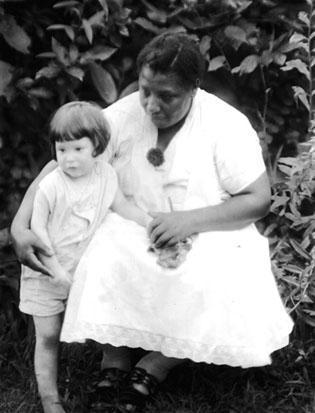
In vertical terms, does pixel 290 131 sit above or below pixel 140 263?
below

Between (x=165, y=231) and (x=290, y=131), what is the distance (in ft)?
5.06

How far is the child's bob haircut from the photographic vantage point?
323 cm

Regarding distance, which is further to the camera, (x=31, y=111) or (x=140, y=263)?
(x=31, y=111)

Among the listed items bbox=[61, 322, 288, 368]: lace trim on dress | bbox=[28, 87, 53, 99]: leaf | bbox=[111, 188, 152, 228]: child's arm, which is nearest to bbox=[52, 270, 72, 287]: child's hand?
bbox=[61, 322, 288, 368]: lace trim on dress

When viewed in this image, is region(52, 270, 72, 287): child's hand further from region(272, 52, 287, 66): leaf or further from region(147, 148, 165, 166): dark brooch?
region(272, 52, 287, 66): leaf

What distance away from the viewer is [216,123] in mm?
3562

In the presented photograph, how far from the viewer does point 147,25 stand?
4062mm

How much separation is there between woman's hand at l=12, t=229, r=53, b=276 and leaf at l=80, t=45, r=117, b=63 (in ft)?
3.11

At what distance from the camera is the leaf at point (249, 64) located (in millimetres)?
4273

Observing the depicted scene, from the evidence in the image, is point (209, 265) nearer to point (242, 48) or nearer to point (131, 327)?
point (131, 327)

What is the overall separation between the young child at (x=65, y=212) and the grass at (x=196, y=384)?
258mm

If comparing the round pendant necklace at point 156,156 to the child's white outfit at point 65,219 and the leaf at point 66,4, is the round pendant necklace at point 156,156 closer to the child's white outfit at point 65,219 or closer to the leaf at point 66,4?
the child's white outfit at point 65,219

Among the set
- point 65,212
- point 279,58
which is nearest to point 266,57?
point 279,58

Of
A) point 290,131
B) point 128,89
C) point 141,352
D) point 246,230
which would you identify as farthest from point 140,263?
point 290,131
